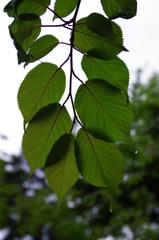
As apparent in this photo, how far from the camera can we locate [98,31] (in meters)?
0.32

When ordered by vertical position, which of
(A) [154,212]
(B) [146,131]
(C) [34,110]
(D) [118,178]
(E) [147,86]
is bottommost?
(A) [154,212]

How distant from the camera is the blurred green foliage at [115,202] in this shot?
319 centimetres

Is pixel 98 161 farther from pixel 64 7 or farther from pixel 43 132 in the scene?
pixel 64 7

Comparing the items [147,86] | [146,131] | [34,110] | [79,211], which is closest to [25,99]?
[34,110]

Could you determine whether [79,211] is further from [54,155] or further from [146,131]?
[54,155]

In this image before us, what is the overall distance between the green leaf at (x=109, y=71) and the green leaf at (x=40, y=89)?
4 cm

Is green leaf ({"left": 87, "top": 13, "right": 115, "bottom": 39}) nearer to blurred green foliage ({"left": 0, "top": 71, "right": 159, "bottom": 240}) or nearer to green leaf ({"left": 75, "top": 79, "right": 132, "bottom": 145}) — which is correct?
green leaf ({"left": 75, "top": 79, "right": 132, "bottom": 145})

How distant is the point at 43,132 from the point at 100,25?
0.53 ft

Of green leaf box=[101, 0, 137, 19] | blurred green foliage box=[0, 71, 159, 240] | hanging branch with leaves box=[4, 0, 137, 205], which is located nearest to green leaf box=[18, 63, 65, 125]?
hanging branch with leaves box=[4, 0, 137, 205]

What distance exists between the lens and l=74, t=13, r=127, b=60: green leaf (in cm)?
34

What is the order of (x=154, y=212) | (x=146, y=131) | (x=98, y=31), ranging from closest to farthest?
(x=98, y=31) < (x=154, y=212) < (x=146, y=131)

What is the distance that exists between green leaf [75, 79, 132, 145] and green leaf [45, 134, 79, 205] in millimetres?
43

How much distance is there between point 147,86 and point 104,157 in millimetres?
5403

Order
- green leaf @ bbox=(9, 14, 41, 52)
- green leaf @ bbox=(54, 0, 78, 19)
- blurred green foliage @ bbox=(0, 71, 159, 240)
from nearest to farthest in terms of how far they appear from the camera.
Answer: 1. green leaf @ bbox=(9, 14, 41, 52)
2. green leaf @ bbox=(54, 0, 78, 19)
3. blurred green foliage @ bbox=(0, 71, 159, 240)
